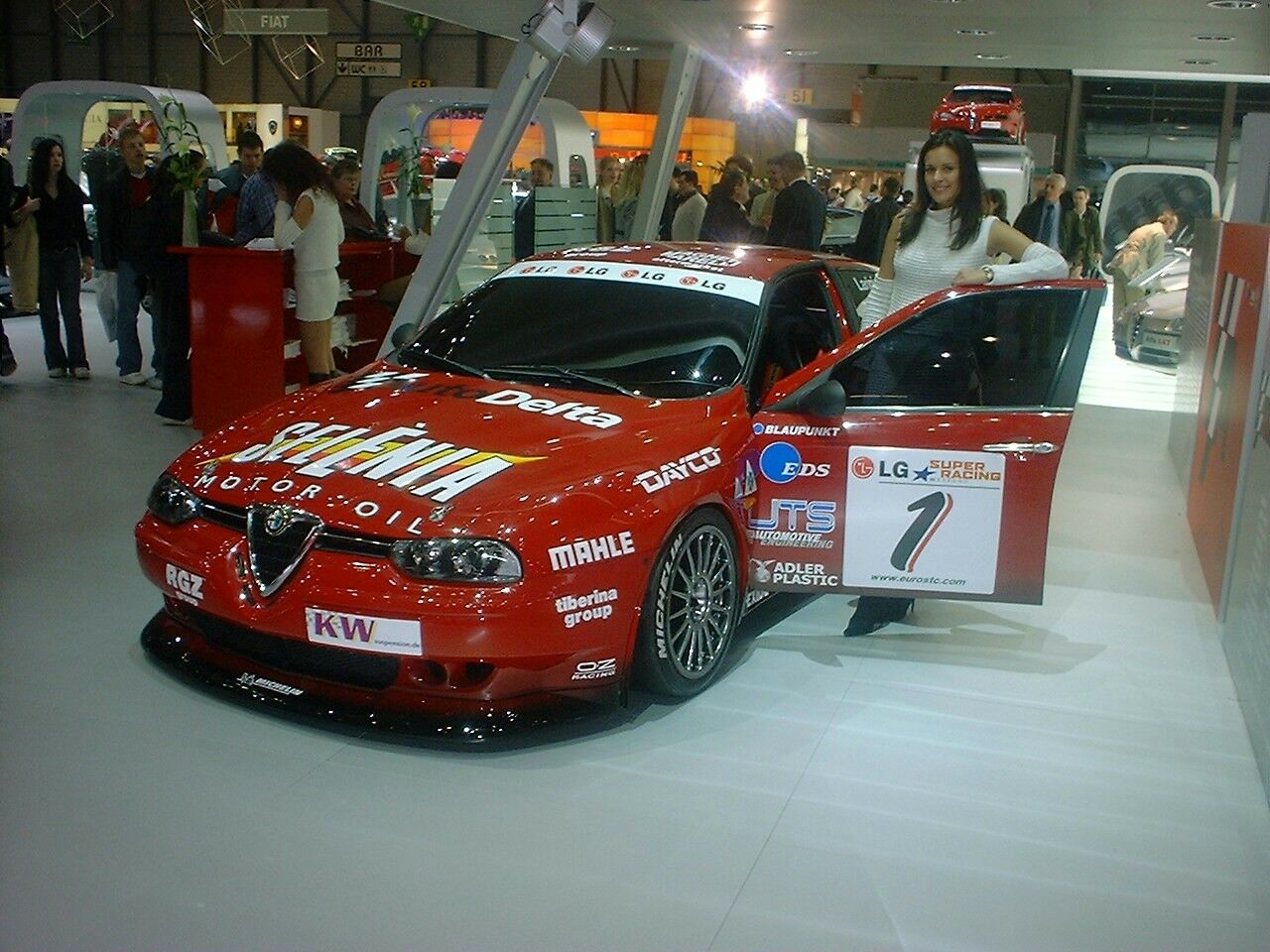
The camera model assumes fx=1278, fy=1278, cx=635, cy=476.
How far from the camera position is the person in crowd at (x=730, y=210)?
32.8 feet

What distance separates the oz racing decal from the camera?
4570 mm

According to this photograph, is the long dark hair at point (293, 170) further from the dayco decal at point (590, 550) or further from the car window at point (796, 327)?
the dayco decal at point (590, 550)

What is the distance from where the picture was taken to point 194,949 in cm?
256

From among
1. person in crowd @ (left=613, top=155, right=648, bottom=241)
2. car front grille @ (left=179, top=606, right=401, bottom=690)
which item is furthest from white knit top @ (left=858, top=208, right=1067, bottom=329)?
person in crowd @ (left=613, top=155, right=648, bottom=241)

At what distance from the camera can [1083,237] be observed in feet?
44.7

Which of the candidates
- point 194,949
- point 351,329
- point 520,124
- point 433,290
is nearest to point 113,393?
point 351,329

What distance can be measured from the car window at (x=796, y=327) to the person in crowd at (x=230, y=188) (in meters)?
4.35

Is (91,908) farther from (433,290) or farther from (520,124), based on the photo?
(520,124)

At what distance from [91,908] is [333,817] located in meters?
0.61

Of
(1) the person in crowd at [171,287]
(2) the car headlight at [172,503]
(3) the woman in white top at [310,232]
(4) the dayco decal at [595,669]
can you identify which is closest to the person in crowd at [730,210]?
(3) the woman in white top at [310,232]

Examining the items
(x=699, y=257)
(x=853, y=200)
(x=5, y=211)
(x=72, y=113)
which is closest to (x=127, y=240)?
(x=5, y=211)

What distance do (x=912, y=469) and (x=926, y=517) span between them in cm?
17

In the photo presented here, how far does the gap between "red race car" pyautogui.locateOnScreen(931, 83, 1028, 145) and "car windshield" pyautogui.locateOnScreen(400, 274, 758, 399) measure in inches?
567

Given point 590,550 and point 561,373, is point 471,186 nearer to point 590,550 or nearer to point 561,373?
point 561,373
